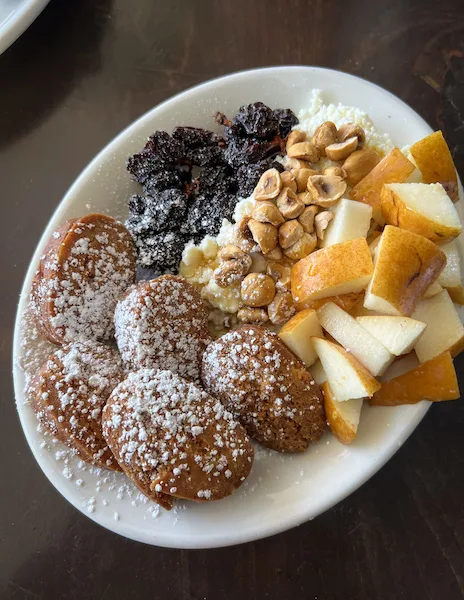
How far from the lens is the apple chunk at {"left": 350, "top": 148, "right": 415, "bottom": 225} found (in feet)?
3.86

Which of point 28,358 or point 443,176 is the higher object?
point 28,358

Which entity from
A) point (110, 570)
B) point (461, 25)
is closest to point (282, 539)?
point (110, 570)

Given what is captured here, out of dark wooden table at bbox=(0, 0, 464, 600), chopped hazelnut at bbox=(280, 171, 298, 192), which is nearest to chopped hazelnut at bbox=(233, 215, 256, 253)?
chopped hazelnut at bbox=(280, 171, 298, 192)

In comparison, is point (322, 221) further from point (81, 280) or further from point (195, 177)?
point (81, 280)

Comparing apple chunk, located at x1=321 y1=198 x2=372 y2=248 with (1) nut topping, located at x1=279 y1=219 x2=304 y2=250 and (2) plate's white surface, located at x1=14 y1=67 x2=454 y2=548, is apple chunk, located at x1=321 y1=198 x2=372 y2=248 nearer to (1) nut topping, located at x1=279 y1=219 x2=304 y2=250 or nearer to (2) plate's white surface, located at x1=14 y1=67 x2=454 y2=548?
(1) nut topping, located at x1=279 y1=219 x2=304 y2=250

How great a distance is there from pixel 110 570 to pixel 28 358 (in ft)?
1.91

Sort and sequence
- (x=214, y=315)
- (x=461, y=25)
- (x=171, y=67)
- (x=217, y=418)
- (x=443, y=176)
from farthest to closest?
(x=171, y=67), (x=461, y=25), (x=214, y=315), (x=443, y=176), (x=217, y=418)

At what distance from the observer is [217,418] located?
108 centimetres

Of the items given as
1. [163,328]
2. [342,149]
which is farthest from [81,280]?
[342,149]

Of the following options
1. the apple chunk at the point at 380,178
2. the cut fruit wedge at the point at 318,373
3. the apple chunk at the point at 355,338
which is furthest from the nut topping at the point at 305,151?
the cut fruit wedge at the point at 318,373

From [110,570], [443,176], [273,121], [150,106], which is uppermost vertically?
[150,106]

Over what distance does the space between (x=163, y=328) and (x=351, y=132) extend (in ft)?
2.01

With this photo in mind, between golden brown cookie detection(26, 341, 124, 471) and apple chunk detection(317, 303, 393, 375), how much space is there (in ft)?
1.52

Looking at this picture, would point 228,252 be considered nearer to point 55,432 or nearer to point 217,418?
point 217,418
